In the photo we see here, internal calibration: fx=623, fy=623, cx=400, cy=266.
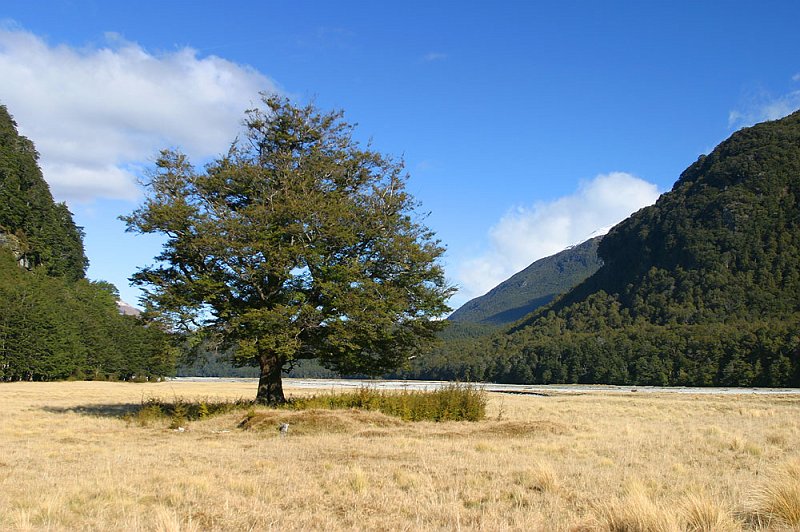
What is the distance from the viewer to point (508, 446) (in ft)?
A: 48.8

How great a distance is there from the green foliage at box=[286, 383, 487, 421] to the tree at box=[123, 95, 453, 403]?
1370 mm

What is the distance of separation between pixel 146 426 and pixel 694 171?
644 ft

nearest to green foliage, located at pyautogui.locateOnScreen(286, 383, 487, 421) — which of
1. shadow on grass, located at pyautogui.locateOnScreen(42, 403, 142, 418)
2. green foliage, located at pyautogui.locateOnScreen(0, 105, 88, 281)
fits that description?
shadow on grass, located at pyautogui.locateOnScreen(42, 403, 142, 418)

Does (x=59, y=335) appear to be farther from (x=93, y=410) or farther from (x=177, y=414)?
(x=177, y=414)

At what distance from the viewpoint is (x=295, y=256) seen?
2234cm

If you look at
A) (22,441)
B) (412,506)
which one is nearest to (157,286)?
(22,441)

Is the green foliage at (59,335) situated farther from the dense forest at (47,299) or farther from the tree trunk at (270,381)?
the tree trunk at (270,381)

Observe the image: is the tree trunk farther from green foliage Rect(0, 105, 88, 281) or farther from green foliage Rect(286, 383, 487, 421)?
green foliage Rect(0, 105, 88, 281)

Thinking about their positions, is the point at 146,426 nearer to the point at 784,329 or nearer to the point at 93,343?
the point at 93,343

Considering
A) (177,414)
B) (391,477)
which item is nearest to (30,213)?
(177,414)

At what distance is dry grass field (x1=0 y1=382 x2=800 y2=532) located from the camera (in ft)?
23.9

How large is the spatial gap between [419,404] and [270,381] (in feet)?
21.1

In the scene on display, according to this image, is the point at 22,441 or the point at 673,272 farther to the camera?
the point at 673,272

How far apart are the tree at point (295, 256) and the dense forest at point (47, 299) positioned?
37.2 meters
